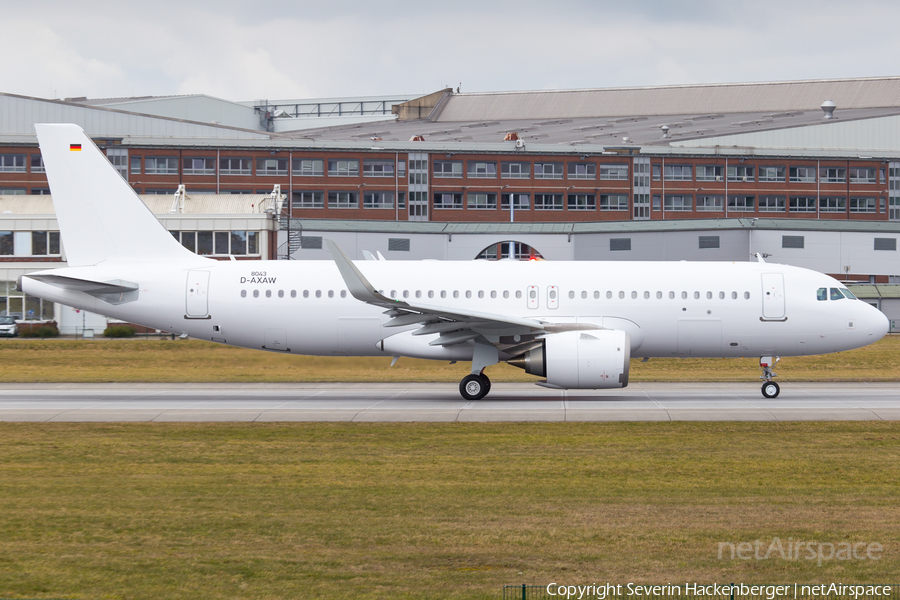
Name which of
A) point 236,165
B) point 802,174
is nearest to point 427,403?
point 236,165

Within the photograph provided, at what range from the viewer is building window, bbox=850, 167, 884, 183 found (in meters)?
97.6

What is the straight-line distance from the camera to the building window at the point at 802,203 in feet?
322

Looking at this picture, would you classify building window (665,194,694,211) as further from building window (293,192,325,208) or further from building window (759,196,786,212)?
building window (293,192,325,208)

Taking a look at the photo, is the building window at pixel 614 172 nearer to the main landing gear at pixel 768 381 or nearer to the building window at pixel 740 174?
the building window at pixel 740 174

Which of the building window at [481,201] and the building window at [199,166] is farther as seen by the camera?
the building window at [481,201]

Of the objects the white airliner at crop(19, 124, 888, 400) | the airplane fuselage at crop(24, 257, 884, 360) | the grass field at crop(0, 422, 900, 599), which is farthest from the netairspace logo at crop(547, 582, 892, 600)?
the airplane fuselage at crop(24, 257, 884, 360)

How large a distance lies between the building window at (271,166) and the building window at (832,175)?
57.7 meters

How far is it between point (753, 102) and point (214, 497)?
393ft

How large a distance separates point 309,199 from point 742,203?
153 feet

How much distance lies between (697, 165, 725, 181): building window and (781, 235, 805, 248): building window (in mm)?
28434

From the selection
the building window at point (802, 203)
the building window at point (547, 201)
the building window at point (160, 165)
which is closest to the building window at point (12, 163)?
the building window at point (160, 165)

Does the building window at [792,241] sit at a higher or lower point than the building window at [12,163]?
lower

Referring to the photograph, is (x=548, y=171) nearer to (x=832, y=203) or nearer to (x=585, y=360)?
(x=832, y=203)

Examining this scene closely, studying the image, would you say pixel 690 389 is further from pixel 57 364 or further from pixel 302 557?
pixel 57 364
